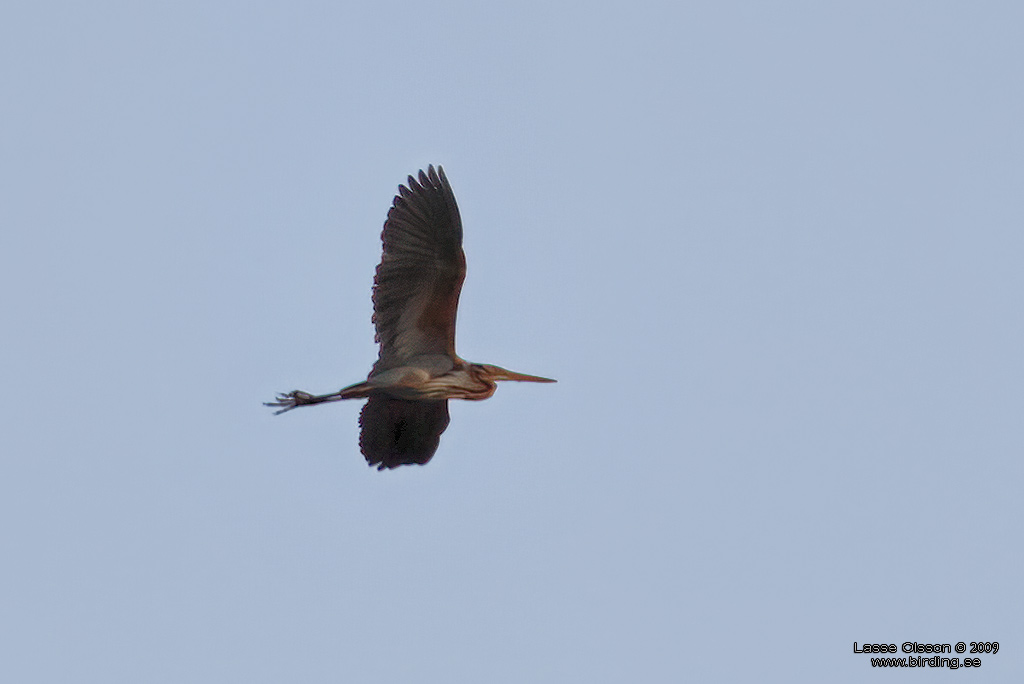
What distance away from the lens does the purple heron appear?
1291 centimetres

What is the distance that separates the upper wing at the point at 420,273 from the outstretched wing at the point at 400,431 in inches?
43.7

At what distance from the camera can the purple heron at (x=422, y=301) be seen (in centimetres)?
1291

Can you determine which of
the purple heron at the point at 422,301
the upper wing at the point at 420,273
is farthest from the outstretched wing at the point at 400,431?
the upper wing at the point at 420,273

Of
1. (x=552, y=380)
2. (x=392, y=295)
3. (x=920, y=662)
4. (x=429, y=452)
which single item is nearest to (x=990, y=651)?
(x=920, y=662)

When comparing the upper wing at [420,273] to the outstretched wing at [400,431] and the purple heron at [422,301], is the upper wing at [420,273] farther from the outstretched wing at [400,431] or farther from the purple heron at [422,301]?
the outstretched wing at [400,431]

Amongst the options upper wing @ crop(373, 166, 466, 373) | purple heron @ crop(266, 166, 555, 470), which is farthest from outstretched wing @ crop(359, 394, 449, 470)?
upper wing @ crop(373, 166, 466, 373)

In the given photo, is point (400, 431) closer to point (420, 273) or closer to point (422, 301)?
point (422, 301)

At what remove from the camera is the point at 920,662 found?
44.8ft

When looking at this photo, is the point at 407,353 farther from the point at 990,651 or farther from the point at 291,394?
the point at 990,651

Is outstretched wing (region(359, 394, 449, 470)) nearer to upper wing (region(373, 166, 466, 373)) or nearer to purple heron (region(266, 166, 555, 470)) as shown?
purple heron (region(266, 166, 555, 470))

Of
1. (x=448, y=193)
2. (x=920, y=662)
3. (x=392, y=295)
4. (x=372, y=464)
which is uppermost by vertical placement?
(x=448, y=193)

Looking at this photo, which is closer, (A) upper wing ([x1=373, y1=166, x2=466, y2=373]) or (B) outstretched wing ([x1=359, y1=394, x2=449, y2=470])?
(A) upper wing ([x1=373, y1=166, x2=466, y2=373])

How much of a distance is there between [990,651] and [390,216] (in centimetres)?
734

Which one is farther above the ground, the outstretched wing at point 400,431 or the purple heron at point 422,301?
the purple heron at point 422,301
